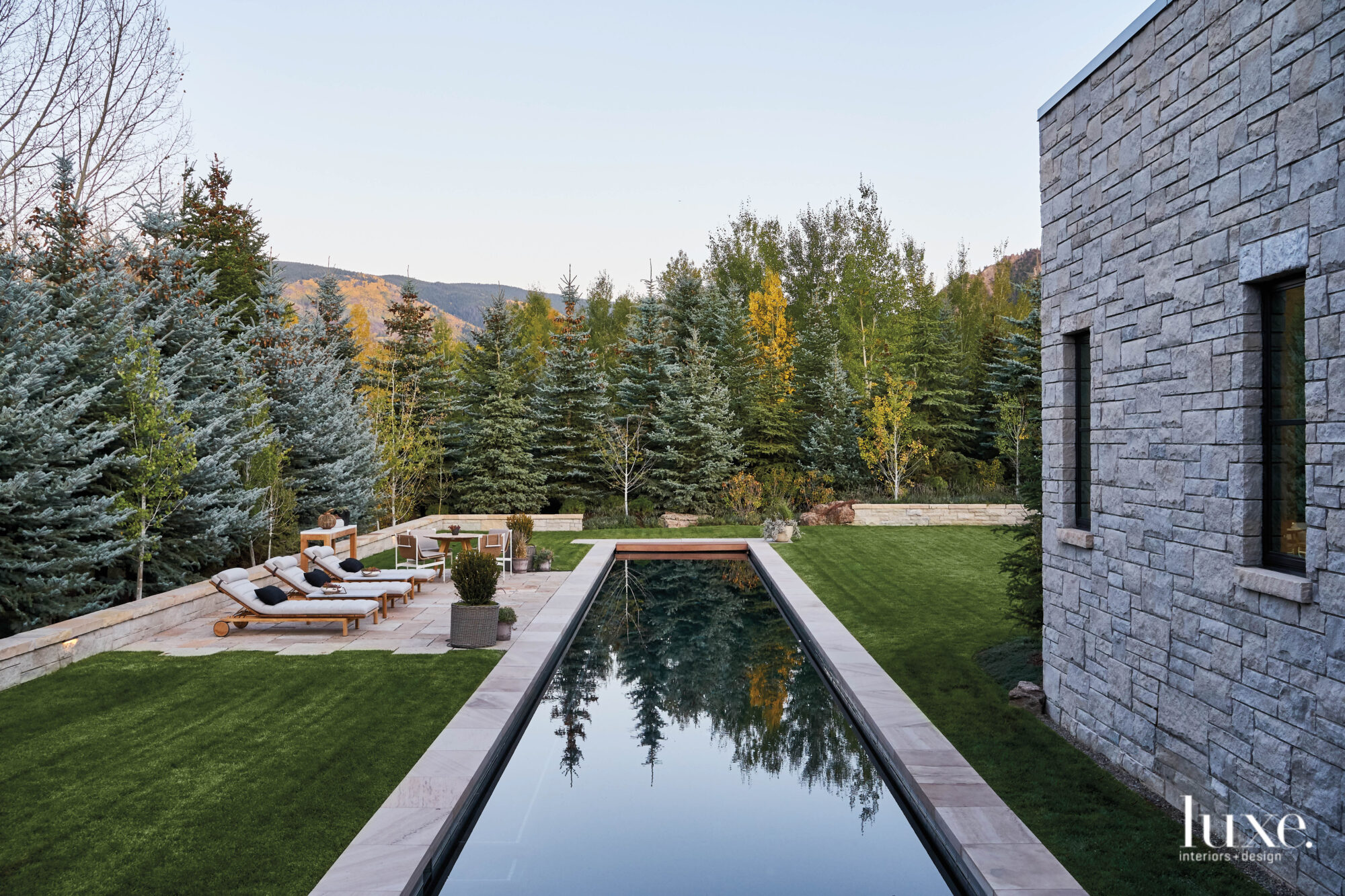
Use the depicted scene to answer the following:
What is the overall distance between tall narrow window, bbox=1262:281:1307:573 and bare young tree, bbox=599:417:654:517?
16.4 m

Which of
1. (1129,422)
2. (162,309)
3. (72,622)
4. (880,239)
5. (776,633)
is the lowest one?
(776,633)

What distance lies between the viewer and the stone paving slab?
135 inches

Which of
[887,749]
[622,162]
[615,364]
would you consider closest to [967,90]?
[622,162]

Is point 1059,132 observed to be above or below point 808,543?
above

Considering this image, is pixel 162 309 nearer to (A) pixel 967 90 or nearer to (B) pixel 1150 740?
(B) pixel 1150 740

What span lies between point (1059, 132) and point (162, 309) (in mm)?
11294

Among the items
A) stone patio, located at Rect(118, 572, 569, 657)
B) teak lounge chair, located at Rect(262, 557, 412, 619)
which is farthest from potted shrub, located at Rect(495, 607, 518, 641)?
teak lounge chair, located at Rect(262, 557, 412, 619)

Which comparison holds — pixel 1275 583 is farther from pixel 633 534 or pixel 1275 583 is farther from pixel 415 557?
pixel 633 534

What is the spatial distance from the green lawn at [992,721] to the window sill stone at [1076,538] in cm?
136

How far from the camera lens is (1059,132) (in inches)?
215

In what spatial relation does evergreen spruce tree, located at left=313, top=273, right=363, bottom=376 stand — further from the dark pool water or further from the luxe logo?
the luxe logo

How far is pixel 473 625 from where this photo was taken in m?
7.84

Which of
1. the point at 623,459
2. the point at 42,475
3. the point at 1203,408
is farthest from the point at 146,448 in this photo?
the point at 623,459

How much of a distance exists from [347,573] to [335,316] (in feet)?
43.9
